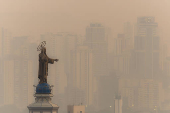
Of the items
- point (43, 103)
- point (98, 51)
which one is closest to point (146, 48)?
point (98, 51)

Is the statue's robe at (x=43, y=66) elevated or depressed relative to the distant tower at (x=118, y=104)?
elevated

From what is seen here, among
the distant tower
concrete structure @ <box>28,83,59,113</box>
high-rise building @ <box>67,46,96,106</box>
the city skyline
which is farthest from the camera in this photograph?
the distant tower

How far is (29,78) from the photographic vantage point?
9219 cm

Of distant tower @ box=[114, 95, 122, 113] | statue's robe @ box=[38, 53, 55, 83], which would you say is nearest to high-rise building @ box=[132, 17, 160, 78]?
distant tower @ box=[114, 95, 122, 113]

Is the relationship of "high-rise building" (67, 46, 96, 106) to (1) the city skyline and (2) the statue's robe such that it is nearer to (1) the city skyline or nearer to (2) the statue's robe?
(1) the city skyline


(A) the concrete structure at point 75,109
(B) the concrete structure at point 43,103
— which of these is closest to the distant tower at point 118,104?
(A) the concrete structure at point 75,109

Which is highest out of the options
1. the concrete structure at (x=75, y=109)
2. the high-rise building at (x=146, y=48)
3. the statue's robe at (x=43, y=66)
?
the high-rise building at (x=146, y=48)

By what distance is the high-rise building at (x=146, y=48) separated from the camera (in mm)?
112500

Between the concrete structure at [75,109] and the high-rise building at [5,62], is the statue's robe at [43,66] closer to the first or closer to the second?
the high-rise building at [5,62]

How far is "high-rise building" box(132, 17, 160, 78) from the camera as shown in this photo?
112 m

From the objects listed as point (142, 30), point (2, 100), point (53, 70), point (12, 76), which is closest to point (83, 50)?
point (53, 70)

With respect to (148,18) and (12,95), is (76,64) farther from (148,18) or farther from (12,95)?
(12,95)

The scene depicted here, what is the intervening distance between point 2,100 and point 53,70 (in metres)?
26.0

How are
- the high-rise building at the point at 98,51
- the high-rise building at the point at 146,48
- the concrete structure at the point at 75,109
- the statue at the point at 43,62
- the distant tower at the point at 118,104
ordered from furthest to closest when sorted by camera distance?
the distant tower at the point at 118,104, the high-rise building at the point at 146,48, the high-rise building at the point at 98,51, the concrete structure at the point at 75,109, the statue at the point at 43,62
